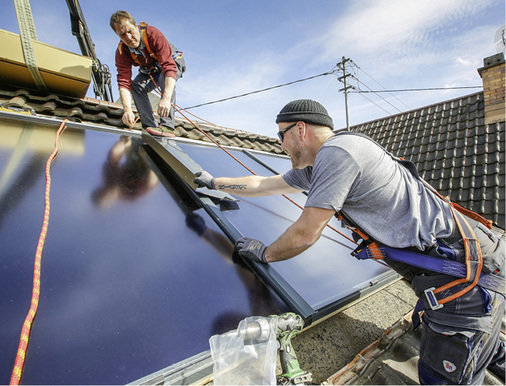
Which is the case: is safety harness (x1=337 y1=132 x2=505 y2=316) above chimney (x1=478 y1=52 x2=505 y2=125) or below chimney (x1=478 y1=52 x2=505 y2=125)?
below

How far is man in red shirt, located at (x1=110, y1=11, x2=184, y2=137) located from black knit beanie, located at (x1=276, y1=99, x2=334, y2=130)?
4.77 feet

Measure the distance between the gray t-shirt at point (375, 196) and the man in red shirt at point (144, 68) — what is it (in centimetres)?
190

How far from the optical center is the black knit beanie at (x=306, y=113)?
1547mm

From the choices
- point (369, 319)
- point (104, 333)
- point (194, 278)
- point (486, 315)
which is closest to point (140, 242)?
point (194, 278)

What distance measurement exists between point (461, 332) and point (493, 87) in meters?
8.94

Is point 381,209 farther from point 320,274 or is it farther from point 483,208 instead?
point 483,208

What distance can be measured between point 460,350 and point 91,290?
1577 mm

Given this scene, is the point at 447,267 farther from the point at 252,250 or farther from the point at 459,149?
the point at 459,149

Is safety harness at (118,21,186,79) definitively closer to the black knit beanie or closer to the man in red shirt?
the man in red shirt

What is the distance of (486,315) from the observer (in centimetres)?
123

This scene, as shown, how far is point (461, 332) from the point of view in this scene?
1.21m

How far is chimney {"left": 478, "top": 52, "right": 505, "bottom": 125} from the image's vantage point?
7043mm

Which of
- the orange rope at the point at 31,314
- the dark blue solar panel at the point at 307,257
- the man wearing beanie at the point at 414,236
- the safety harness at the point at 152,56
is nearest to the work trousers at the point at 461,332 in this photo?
the man wearing beanie at the point at 414,236

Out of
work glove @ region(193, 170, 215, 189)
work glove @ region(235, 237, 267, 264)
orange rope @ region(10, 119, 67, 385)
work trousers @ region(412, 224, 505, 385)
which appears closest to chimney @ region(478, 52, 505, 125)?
work trousers @ region(412, 224, 505, 385)
